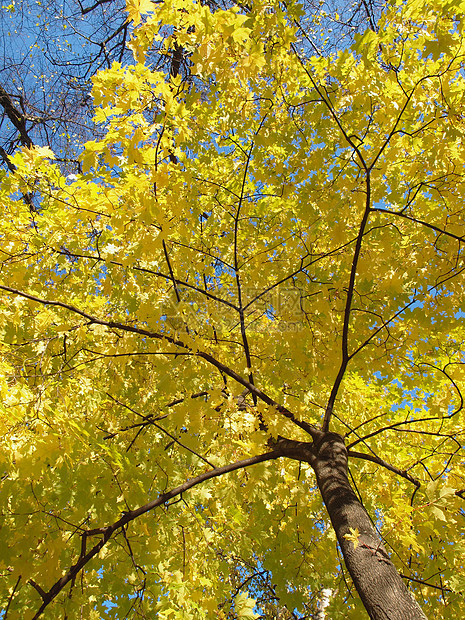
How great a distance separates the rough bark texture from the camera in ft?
5.01

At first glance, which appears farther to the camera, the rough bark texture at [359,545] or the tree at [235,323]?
the tree at [235,323]

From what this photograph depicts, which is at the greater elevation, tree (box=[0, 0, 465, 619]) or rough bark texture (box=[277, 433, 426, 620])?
tree (box=[0, 0, 465, 619])

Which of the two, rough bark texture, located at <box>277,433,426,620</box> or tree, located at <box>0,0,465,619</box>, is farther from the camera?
tree, located at <box>0,0,465,619</box>

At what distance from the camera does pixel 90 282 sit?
11.5 feet

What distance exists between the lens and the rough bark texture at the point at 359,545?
1.53 m

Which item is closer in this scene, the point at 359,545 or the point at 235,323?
the point at 359,545

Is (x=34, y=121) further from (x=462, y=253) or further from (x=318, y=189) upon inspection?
(x=462, y=253)

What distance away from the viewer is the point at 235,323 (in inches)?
137

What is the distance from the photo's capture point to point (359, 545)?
173cm

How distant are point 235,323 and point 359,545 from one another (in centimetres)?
208

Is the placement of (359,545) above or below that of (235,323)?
below

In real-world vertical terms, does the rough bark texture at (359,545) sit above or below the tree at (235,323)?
below

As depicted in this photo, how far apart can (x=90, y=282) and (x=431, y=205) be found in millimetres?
3099

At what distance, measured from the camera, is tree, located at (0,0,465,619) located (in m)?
1.97
